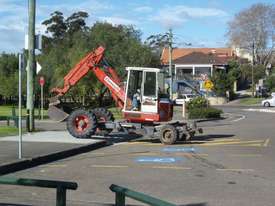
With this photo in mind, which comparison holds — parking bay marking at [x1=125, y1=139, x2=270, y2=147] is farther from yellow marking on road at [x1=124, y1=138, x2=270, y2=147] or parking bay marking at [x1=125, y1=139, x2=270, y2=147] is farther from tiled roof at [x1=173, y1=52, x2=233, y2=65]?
tiled roof at [x1=173, y1=52, x2=233, y2=65]

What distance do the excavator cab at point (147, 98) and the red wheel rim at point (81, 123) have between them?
1.47 meters

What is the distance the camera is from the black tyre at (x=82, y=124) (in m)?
24.3

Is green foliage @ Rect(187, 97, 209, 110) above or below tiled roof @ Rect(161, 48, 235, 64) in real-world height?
below

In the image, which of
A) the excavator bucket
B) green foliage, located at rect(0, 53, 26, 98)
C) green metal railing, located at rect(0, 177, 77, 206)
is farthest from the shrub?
green metal railing, located at rect(0, 177, 77, 206)

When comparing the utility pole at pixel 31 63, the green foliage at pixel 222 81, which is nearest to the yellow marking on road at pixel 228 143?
the utility pole at pixel 31 63

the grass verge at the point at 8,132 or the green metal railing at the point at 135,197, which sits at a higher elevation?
the green metal railing at the point at 135,197

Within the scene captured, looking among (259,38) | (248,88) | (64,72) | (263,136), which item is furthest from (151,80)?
(248,88)

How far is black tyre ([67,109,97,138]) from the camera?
24.3m

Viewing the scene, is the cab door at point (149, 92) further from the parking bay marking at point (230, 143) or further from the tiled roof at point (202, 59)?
the tiled roof at point (202, 59)

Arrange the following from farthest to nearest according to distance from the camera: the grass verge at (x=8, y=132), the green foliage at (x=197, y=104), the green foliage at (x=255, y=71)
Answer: the green foliage at (x=255, y=71), the green foliage at (x=197, y=104), the grass verge at (x=8, y=132)

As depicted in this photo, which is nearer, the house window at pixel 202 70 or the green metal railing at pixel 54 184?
the green metal railing at pixel 54 184

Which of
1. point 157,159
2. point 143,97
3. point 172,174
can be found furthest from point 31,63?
point 172,174

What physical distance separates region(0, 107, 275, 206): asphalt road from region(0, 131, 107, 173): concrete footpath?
0.46 metres

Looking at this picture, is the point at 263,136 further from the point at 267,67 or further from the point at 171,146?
the point at 267,67
